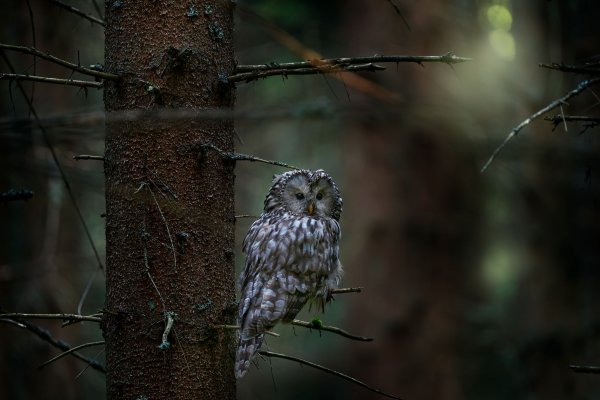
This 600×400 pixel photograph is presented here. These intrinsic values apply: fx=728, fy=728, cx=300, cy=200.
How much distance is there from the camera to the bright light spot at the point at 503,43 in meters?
8.47

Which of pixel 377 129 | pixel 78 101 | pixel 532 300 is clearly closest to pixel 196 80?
pixel 377 129

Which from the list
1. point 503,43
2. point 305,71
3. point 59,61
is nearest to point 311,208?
point 305,71

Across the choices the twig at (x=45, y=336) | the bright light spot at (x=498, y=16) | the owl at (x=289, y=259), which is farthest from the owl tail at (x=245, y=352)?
the bright light spot at (x=498, y=16)

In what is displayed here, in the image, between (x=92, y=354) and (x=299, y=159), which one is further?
(x=299, y=159)

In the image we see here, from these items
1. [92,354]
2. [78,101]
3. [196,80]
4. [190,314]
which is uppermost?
[78,101]

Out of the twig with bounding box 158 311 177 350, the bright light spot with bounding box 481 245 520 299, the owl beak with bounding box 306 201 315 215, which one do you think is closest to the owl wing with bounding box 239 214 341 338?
the owl beak with bounding box 306 201 315 215

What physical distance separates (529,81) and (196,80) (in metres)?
7.97

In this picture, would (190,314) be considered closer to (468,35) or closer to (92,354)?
(468,35)

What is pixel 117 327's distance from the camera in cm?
328

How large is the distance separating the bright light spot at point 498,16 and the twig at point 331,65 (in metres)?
5.83

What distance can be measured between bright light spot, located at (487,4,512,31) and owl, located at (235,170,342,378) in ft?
16.0

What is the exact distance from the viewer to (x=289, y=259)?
408 cm

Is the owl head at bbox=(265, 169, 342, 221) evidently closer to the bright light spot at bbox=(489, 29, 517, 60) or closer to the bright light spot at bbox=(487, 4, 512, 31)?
the bright light spot at bbox=(489, 29, 517, 60)

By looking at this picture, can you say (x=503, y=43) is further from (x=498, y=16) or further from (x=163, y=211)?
(x=163, y=211)
